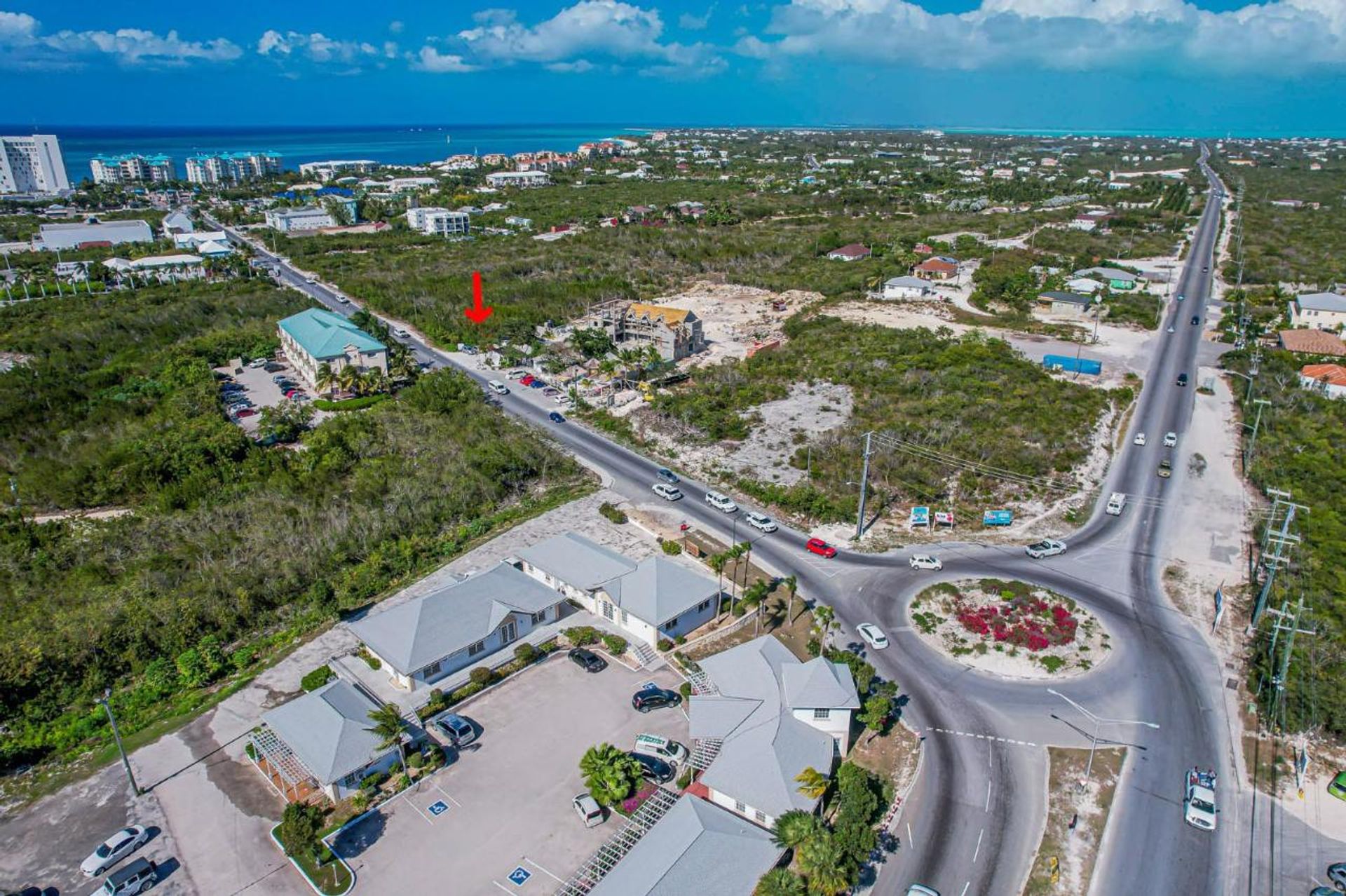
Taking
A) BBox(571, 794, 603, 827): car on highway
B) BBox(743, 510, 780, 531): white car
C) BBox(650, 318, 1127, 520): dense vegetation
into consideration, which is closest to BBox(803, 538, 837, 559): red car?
BBox(743, 510, 780, 531): white car

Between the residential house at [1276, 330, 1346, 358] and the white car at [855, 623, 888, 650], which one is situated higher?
the residential house at [1276, 330, 1346, 358]

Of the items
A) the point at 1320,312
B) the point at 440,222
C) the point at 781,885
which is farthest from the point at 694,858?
the point at 440,222

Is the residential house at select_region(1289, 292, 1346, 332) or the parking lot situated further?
the residential house at select_region(1289, 292, 1346, 332)

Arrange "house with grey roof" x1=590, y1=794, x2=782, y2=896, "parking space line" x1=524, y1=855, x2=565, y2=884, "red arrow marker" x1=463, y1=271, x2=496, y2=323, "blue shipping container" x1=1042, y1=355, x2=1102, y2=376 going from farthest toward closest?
"red arrow marker" x1=463, y1=271, x2=496, y2=323 → "blue shipping container" x1=1042, y1=355, x2=1102, y2=376 → "parking space line" x1=524, y1=855, x2=565, y2=884 → "house with grey roof" x1=590, y1=794, x2=782, y2=896

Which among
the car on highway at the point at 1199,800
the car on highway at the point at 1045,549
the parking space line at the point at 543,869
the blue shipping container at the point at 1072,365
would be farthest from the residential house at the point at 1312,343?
the parking space line at the point at 543,869

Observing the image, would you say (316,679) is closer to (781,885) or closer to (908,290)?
(781,885)

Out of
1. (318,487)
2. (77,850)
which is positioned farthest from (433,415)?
(77,850)

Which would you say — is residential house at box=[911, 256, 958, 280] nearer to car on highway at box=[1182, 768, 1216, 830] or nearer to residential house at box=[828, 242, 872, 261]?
residential house at box=[828, 242, 872, 261]

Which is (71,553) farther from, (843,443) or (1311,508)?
(1311,508)
